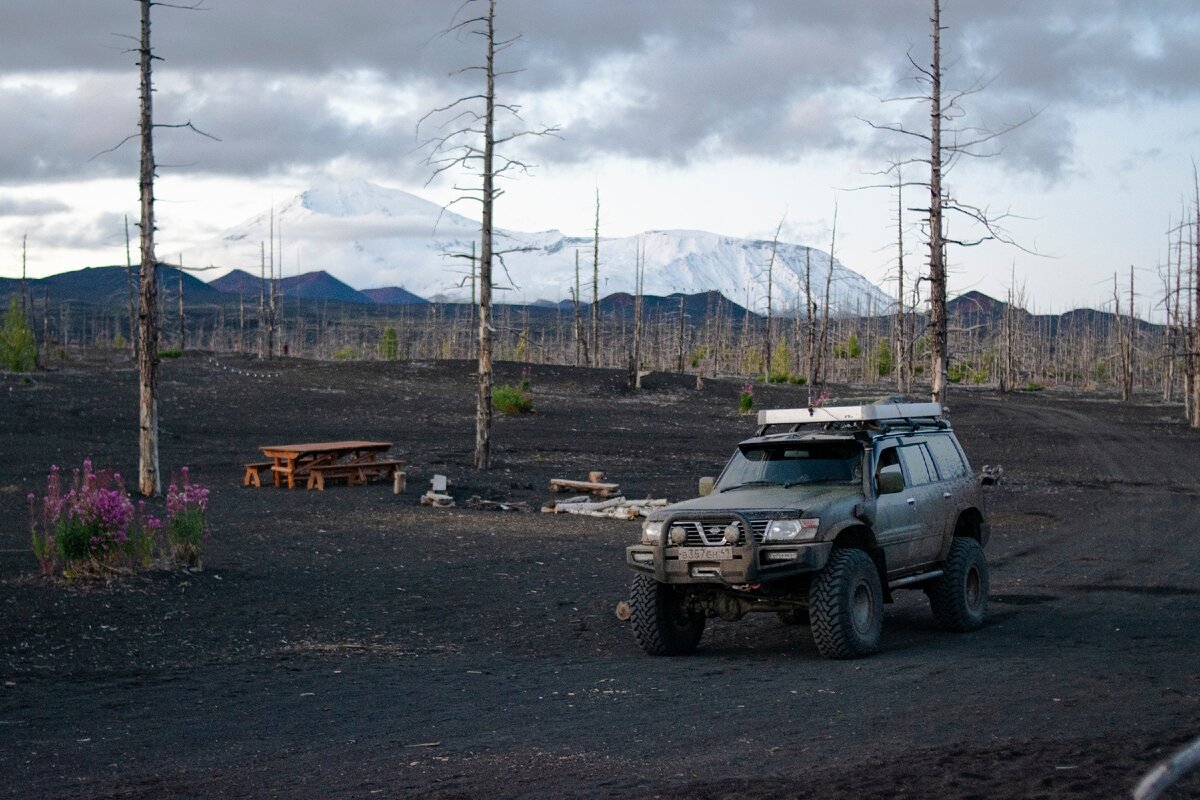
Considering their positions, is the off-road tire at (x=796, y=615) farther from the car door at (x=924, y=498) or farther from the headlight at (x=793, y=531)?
the car door at (x=924, y=498)

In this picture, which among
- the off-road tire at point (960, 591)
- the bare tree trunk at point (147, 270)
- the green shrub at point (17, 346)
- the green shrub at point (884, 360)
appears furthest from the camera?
the green shrub at point (884, 360)

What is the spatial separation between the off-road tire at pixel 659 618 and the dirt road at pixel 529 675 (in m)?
0.23

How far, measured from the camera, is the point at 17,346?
171ft

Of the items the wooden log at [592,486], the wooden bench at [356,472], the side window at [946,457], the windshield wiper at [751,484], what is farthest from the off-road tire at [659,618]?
the wooden bench at [356,472]

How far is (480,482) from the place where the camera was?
90.3 feet

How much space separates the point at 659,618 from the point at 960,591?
333 centimetres

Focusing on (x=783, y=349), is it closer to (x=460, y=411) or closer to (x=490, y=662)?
(x=460, y=411)

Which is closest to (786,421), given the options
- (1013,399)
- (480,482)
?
(480,482)

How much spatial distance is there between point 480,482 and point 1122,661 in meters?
18.8

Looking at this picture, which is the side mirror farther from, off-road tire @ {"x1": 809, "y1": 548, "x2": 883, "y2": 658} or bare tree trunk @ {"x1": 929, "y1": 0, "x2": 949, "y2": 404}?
bare tree trunk @ {"x1": 929, "y1": 0, "x2": 949, "y2": 404}

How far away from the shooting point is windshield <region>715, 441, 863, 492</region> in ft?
38.2

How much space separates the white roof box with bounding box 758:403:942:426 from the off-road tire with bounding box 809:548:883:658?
1645mm

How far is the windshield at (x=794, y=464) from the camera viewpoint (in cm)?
1164

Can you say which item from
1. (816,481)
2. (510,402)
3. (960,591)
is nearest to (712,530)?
(816,481)
